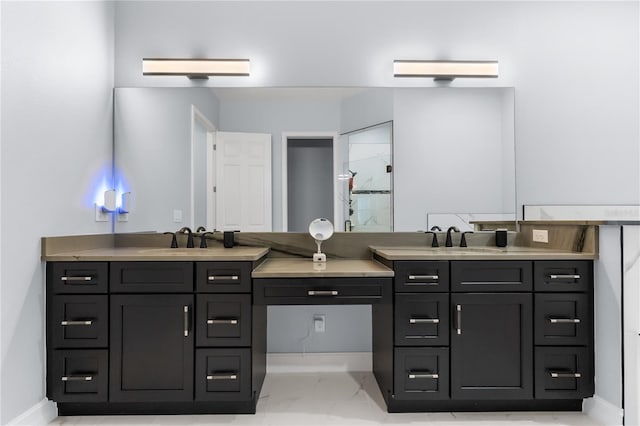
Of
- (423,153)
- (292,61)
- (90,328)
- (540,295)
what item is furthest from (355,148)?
(90,328)

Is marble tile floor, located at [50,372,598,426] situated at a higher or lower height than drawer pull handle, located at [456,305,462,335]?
lower

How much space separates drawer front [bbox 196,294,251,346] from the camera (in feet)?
6.44

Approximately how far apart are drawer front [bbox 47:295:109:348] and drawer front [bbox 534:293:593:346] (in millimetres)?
2173

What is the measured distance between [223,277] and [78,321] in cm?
74

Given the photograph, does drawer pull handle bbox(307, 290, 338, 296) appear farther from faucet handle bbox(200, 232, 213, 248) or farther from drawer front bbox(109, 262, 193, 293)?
faucet handle bbox(200, 232, 213, 248)

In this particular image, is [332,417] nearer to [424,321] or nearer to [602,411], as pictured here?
[424,321]

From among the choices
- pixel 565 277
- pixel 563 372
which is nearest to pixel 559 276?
pixel 565 277

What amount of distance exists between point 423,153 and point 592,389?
157 cm

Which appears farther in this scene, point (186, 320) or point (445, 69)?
point (445, 69)

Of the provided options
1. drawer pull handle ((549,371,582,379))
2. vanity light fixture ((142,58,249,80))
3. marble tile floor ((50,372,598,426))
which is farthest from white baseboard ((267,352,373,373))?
vanity light fixture ((142,58,249,80))

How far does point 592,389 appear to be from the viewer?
78.3 inches

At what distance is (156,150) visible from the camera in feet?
8.48

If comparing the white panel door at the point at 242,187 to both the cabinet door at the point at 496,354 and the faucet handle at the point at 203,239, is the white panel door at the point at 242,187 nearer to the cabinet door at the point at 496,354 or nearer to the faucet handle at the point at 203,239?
the faucet handle at the point at 203,239

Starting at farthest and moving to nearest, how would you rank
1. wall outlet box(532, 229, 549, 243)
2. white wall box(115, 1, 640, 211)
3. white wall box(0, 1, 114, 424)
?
white wall box(115, 1, 640, 211)
wall outlet box(532, 229, 549, 243)
white wall box(0, 1, 114, 424)
